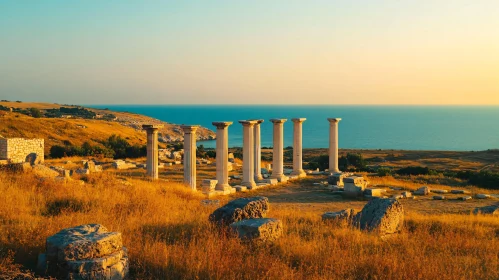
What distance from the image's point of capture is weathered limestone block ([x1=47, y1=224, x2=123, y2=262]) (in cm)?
645

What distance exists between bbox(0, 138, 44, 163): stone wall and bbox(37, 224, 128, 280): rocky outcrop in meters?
18.0

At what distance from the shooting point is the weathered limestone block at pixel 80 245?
645cm

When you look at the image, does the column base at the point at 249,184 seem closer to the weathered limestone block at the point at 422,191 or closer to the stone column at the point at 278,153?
the stone column at the point at 278,153

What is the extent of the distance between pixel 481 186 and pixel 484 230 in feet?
55.3

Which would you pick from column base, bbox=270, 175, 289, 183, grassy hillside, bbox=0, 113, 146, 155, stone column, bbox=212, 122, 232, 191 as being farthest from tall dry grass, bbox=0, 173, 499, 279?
grassy hillside, bbox=0, 113, 146, 155

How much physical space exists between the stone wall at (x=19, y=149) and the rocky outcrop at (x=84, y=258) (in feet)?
59.2

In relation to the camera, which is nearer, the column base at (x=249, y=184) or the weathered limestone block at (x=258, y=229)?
the weathered limestone block at (x=258, y=229)

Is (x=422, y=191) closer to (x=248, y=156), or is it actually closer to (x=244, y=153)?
(x=248, y=156)

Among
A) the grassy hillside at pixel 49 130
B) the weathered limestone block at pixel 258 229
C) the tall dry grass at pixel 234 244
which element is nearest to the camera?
the tall dry grass at pixel 234 244

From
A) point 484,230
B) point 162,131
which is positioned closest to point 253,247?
point 484,230

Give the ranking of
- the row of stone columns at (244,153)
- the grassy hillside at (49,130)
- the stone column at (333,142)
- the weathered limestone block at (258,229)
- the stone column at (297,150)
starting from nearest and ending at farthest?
the weathered limestone block at (258,229)
the row of stone columns at (244,153)
the stone column at (297,150)
the stone column at (333,142)
the grassy hillside at (49,130)

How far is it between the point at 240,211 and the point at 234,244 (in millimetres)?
1825

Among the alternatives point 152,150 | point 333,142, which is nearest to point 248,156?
point 152,150

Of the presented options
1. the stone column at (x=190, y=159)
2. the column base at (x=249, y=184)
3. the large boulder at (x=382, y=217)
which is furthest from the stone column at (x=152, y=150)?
the large boulder at (x=382, y=217)
